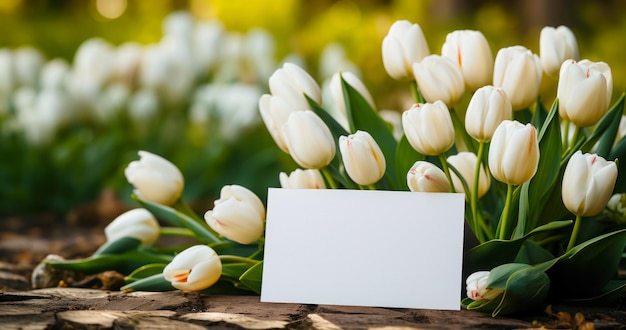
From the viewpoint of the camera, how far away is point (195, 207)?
9.77 feet

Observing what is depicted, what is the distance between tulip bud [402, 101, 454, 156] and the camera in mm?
1251

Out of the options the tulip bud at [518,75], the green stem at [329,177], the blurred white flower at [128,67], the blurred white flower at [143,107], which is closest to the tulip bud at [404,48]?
the tulip bud at [518,75]

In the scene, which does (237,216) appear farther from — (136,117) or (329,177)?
(136,117)

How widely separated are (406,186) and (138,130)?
1.93 m

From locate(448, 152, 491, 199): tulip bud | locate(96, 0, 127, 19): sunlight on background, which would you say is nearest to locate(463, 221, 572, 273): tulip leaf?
locate(448, 152, 491, 199): tulip bud

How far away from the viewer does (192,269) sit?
1325 millimetres

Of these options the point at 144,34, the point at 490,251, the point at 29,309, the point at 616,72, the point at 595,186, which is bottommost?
the point at 29,309

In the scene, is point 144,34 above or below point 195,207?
above

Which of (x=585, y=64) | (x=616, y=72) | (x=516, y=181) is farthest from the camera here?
(x=616, y=72)

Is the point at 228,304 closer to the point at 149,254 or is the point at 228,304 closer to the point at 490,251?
the point at 149,254

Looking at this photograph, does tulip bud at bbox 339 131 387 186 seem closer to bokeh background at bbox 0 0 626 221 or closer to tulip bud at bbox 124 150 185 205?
tulip bud at bbox 124 150 185 205

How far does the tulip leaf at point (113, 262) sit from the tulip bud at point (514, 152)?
2.37 feet

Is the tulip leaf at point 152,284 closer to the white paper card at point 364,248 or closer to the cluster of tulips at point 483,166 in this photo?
the cluster of tulips at point 483,166

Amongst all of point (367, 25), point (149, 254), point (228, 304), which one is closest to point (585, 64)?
point (228, 304)
